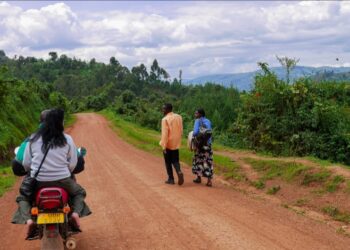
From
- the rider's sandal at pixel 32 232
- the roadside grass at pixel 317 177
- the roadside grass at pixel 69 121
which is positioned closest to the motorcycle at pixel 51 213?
the rider's sandal at pixel 32 232

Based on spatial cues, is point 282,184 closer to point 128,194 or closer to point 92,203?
point 128,194

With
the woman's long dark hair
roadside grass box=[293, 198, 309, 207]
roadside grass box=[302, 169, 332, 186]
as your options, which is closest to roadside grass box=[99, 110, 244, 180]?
roadside grass box=[302, 169, 332, 186]

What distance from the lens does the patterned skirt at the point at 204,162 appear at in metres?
12.4

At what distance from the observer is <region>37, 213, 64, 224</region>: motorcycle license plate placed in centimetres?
582

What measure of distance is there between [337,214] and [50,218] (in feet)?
19.2

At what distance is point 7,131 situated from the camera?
21.9 meters

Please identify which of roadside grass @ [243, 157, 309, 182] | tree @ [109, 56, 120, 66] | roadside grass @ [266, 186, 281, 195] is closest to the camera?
roadside grass @ [266, 186, 281, 195]

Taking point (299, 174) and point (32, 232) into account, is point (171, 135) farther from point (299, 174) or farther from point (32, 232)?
point (32, 232)

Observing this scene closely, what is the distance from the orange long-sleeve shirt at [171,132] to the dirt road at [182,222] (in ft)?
3.51

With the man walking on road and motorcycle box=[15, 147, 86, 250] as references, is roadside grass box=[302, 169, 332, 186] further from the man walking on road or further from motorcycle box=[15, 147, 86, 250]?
motorcycle box=[15, 147, 86, 250]

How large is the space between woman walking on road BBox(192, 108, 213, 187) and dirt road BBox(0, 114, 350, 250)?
1.28ft

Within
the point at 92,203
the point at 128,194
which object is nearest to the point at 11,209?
the point at 92,203

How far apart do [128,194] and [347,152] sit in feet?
28.3

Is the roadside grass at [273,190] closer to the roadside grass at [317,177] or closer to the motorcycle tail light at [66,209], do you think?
the roadside grass at [317,177]
